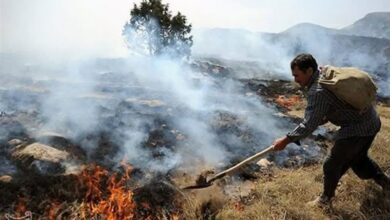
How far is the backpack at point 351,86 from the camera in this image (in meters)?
3.55

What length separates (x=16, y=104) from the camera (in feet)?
23.8

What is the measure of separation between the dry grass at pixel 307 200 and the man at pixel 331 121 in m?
0.26

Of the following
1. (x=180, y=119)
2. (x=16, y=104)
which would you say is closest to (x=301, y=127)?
(x=180, y=119)

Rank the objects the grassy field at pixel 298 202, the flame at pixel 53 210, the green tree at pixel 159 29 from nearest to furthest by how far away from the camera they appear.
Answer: the flame at pixel 53 210, the grassy field at pixel 298 202, the green tree at pixel 159 29

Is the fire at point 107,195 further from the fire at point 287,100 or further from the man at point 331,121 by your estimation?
the fire at point 287,100

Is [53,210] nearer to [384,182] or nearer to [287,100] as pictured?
[384,182]

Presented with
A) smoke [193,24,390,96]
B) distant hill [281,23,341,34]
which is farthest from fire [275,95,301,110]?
distant hill [281,23,341,34]

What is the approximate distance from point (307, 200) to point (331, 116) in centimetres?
115

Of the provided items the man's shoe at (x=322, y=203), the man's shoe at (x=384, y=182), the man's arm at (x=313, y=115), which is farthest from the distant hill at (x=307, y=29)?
the man's arm at (x=313, y=115)

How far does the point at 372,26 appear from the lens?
42.1m

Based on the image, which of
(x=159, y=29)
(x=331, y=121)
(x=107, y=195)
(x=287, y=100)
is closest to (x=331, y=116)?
(x=331, y=121)

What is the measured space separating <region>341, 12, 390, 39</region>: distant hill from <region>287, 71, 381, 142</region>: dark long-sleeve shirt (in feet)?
128

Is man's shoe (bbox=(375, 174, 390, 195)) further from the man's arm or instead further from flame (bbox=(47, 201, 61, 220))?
flame (bbox=(47, 201, 61, 220))

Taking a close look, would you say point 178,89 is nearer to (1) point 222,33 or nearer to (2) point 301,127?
(2) point 301,127
